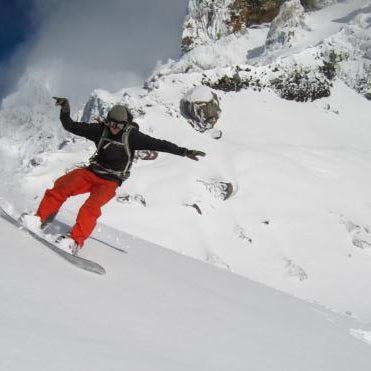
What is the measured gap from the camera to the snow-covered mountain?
29.0 m

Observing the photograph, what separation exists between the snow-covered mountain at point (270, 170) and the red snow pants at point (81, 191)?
19.0 meters

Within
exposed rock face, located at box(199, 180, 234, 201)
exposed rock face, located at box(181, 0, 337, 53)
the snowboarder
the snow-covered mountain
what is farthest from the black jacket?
exposed rock face, located at box(181, 0, 337, 53)

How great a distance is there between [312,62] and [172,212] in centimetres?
3065

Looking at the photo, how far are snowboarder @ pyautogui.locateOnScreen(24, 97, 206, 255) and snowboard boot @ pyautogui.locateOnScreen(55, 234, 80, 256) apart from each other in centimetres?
50

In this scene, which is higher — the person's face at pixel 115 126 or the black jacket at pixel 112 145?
the person's face at pixel 115 126

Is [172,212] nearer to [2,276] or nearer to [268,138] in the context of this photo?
[268,138]

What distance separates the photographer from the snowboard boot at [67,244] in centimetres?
457

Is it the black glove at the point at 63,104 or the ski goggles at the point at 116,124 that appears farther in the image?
the black glove at the point at 63,104

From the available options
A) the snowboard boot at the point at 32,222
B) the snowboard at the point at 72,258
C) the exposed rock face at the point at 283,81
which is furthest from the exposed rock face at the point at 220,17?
the snowboard at the point at 72,258

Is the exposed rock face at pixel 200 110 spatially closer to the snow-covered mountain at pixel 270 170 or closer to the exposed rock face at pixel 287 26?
the snow-covered mountain at pixel 270 170

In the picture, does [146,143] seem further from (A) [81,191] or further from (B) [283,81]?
(B) [283,81]

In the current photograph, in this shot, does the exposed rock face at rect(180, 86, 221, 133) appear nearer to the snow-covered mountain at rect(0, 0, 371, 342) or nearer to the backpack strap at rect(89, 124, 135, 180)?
the snow-covered mountain at rect(0, 0, 371, 342)

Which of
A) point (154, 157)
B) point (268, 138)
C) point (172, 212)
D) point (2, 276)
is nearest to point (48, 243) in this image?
point (2, 276)

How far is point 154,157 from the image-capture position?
34.9 m
